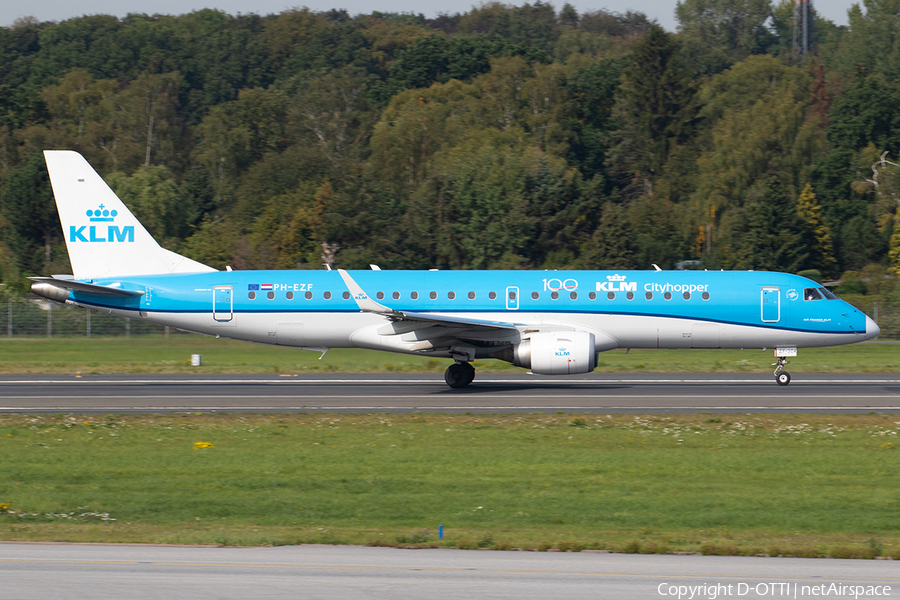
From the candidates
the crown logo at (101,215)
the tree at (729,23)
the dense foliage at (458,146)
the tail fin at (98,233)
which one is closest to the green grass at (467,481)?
the tail fin at (98,233)

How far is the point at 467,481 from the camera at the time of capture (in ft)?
53.8

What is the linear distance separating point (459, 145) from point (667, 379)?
2389 inches

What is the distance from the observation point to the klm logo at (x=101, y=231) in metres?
31.9

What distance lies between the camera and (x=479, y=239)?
75125mm

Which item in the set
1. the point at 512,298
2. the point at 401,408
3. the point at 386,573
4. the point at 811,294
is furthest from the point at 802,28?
the point at 386,573

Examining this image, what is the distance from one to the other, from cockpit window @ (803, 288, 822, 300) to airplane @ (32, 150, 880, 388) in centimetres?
3

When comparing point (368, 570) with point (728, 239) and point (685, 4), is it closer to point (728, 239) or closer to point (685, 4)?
point (728, 239)

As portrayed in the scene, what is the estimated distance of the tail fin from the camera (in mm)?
31672

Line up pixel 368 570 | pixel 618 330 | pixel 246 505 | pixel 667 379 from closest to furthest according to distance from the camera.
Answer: pixel 368 570 < pixel 246 505 < pixel 618 330 < pixel 667 379

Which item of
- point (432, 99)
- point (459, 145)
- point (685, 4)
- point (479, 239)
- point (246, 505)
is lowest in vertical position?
point (246, 505)

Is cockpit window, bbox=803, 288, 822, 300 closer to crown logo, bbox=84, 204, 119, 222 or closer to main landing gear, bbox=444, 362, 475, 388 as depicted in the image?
main landing gear, bbox=444, 362, 475, 388

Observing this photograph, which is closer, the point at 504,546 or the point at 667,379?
the point at 504,546

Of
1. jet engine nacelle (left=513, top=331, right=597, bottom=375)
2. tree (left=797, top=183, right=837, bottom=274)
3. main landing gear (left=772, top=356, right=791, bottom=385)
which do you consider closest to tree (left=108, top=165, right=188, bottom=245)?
tree (left=797, top=183, right=837, bottom=274)

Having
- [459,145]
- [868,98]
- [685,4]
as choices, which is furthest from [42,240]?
[685,4]
